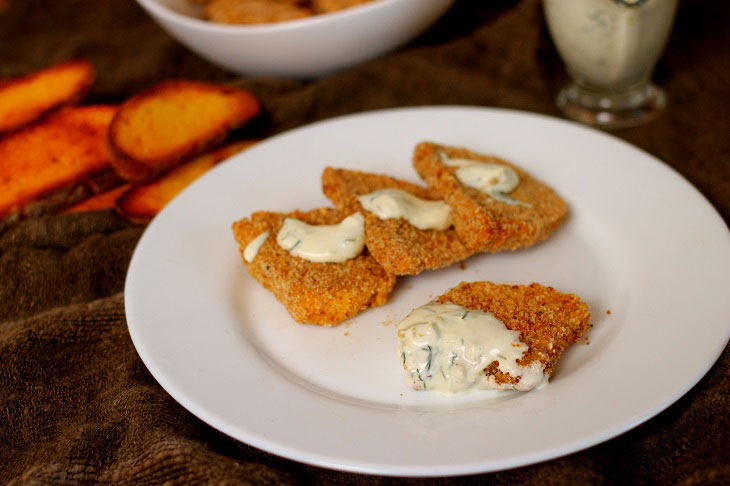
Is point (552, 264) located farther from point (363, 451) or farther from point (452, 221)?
point (363, 451)

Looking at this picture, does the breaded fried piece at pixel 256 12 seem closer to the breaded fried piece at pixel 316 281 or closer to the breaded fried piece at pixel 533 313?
the breaded fried piece at pixel 316 281

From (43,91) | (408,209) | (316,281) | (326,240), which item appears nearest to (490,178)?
(408,209)

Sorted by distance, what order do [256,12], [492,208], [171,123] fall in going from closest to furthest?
1. [492,208]
2. [171,123]
3. [256,12]

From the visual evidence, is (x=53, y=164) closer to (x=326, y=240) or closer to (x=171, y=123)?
(x=171, y=123)

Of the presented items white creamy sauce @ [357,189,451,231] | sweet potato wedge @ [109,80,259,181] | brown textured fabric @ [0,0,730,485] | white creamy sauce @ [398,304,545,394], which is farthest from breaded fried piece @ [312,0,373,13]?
white creamy sauce @ [398,304,545,394]

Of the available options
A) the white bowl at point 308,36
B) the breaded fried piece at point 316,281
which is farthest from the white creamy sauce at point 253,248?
the white bowl at point 308,36
